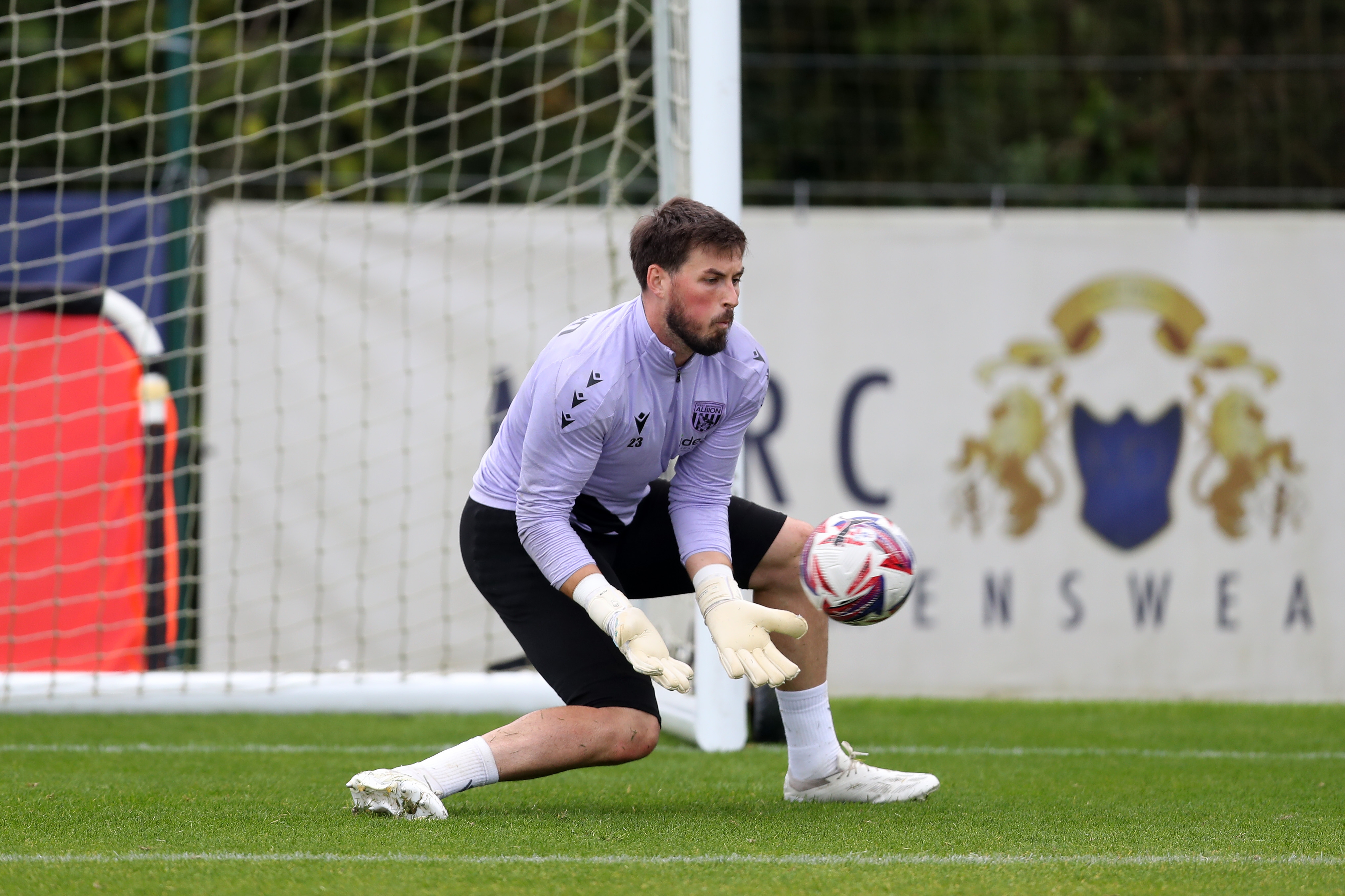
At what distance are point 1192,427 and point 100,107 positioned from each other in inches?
297

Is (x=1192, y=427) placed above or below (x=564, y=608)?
above

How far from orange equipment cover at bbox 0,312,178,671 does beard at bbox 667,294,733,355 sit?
3.98 metres

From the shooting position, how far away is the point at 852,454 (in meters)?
7.79

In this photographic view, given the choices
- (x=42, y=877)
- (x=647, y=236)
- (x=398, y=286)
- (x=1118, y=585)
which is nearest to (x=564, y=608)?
(x=647, y=236)

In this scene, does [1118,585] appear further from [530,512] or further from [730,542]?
→ [530,512]

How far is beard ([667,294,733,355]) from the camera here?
3.67 m

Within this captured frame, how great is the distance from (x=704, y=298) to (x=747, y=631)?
0.81 m

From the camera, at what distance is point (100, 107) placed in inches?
416

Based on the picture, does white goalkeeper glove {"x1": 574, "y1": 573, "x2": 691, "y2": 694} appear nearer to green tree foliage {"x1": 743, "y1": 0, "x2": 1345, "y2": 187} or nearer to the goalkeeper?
the goalkeeper

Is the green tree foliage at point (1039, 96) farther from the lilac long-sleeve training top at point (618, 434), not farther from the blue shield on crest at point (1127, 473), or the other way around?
the lilac long-sleeve training top at point (618, 434)

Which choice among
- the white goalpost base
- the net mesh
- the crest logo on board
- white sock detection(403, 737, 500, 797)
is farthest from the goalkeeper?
the crest logo on board

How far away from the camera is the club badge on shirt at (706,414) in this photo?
3861mm

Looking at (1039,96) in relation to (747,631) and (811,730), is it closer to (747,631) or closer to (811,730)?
(811,730)

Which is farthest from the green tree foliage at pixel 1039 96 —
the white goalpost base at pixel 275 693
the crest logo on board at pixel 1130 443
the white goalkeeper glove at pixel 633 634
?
the white goalkeeper glove at pixel 633 634
